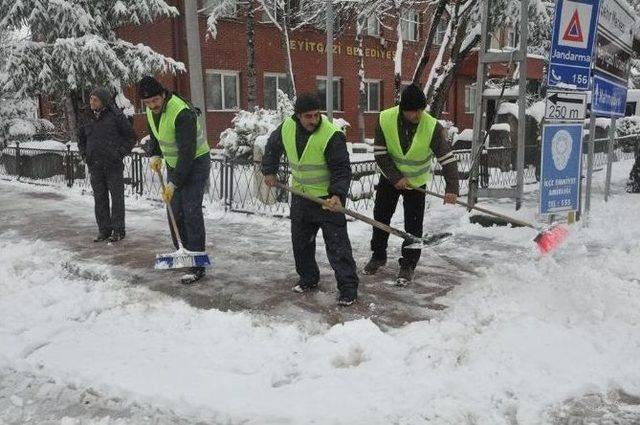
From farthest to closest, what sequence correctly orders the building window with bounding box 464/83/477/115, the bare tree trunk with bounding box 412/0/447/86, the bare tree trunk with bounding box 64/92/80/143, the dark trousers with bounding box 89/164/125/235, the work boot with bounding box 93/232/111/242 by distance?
the building window with bounding box 464/83/477/115, the bare tree trunk with bounding box 64/92/80/143, the bare tree trunk with bounding box 412/0/447/86, the work boot with bounding box 93/232/111/242, the dark trousers with bounding box 89/164/125/235

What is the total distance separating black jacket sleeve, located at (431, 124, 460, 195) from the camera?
16.3 feet

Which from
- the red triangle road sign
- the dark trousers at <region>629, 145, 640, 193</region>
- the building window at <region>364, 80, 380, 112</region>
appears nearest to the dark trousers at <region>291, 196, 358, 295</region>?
the red triangle road sign

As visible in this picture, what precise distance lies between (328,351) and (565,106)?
4.40 meters

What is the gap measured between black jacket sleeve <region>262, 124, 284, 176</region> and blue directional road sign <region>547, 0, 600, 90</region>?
→ 3351mm

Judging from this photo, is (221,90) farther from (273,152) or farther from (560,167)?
(273,152)

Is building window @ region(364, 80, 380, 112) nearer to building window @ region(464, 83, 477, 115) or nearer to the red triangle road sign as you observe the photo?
building window @ region(464, 83, 477, 115)

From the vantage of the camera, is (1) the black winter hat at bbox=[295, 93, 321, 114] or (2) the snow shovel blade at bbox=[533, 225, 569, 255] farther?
(2) the snow shovel blade at bbox=[533, 225, 569, 255]

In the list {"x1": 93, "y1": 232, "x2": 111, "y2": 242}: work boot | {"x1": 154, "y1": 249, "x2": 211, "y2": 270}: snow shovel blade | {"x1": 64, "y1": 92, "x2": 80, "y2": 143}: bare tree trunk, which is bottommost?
{"x1": 93, "y1": 232, "x2": 111, "y2": 242}: work boot

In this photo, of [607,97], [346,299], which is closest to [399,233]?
[346,299]

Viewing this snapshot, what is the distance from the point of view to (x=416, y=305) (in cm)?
456

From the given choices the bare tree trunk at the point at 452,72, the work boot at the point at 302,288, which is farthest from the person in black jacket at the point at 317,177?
the bare tree trunk at the point at 452,72

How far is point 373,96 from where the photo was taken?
2280 centimetres

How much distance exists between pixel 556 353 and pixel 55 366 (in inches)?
122

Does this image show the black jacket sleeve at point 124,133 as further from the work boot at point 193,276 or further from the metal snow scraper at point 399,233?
the metal snow scraper at point 399,233
